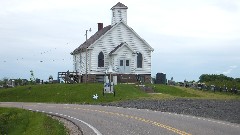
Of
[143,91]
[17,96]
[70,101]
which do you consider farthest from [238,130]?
[17,96]

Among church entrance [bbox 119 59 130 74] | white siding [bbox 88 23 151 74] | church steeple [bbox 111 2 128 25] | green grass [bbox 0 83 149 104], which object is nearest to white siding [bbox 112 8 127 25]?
church steeple [bbox 111 2 128 25]

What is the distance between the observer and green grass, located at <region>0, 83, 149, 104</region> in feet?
150

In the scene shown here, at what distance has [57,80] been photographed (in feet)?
229

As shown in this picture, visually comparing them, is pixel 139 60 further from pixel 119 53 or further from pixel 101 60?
pixel 101 60

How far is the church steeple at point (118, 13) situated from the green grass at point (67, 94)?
13488 millimetres

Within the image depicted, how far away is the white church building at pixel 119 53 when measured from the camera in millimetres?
61219

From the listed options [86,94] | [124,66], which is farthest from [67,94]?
[124,66]

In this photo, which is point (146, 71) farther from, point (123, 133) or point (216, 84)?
point (123, 133)

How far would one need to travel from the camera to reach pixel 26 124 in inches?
1084

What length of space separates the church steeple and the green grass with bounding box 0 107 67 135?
96.2 feet

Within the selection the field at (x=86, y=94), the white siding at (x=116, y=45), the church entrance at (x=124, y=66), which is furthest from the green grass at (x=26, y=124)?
the church entrance at (x=124, y=66)

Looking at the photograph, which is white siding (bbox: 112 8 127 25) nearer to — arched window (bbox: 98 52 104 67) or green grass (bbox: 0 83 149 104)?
arched window (bbox: 98 52 104 67)

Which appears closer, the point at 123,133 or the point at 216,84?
the point at 123,133

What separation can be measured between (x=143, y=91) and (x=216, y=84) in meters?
13.5
